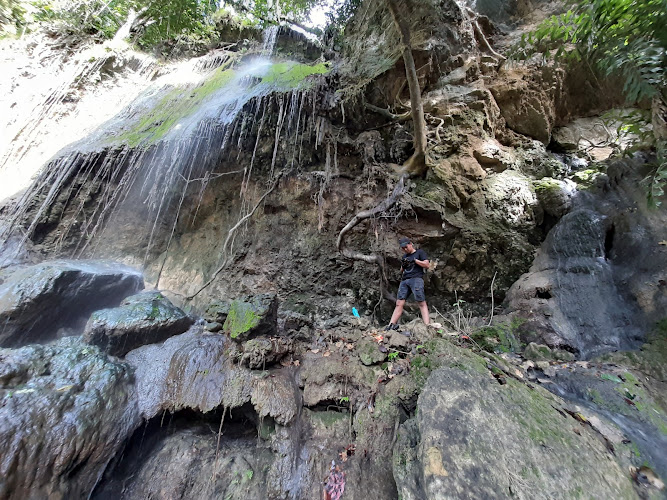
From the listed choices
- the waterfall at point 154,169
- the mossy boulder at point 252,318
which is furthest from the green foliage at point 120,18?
the mossy boulder at point 252,318

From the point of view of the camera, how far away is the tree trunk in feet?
15.4

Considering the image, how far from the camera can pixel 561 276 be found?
494cm

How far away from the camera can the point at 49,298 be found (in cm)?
502

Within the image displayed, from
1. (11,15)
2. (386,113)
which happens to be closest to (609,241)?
(386,113)

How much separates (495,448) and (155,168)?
8649 mm

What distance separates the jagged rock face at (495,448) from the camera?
6.21 feet

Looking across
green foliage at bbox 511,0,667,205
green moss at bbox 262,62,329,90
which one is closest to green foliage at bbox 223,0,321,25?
green moss at bbox 262,62,329,90

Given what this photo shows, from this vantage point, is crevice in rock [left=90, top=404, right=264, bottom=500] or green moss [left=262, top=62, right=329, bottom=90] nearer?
crevice in rock [left=90, top=404, right=264, bottom=500]

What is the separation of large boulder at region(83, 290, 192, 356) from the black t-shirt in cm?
402

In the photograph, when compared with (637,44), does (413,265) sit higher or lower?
lower

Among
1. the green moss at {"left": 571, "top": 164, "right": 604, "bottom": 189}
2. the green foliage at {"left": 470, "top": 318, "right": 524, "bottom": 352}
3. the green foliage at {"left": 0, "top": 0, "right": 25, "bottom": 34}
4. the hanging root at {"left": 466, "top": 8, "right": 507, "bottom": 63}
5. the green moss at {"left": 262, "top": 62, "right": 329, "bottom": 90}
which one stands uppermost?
the hanging root at {"left": 466, "top": 8, "right": 507, "bottom": 63}

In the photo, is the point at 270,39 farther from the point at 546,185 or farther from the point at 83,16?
the point at 546,185

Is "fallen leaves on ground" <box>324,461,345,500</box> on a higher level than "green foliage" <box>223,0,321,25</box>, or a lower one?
lower

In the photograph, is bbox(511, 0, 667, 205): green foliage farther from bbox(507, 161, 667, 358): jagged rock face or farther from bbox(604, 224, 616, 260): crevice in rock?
bbox(604, 224, 616, 260): crevice in rock
